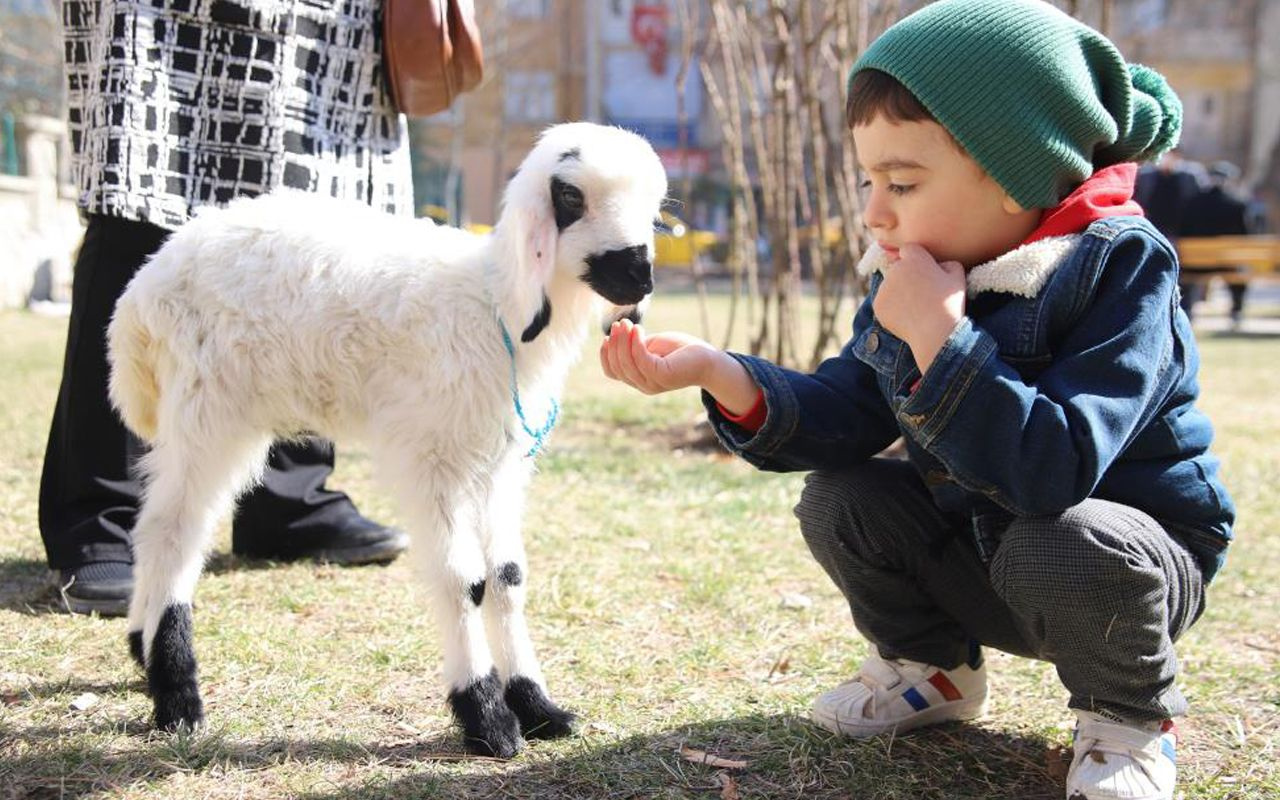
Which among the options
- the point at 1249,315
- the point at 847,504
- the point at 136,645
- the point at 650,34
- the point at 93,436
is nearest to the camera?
the point at 847,504

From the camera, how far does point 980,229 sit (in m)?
2.14

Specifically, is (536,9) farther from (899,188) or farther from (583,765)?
(583,765)

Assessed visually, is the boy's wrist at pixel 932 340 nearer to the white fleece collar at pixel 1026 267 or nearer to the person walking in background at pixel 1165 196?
the white fleece collar at pixel 1026 267

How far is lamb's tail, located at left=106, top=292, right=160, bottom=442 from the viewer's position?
8.70 ft

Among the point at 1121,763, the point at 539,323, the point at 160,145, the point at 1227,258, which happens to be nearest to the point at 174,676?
the point at 539,323

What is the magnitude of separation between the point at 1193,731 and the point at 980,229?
50.2 inches

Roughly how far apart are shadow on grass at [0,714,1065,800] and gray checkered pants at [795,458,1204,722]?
0.23 meters

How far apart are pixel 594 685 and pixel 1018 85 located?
1.65m

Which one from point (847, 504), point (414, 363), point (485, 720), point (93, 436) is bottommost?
point (485, 720)

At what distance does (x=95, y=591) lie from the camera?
3.17 metres

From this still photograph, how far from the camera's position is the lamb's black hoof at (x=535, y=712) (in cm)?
249

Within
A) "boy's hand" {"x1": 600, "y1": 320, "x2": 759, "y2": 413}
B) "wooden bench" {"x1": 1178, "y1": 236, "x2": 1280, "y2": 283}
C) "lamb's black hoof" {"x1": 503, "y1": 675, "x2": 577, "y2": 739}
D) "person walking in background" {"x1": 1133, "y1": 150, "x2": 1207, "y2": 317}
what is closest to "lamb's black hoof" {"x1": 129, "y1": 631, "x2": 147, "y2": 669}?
"lamb's black hoof" {"x1": 503, "y1": 675, "x2": 577, "y2": 739}

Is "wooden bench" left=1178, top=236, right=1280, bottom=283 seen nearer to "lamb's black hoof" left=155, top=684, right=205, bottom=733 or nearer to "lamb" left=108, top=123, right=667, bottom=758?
"lamb" left=108, top=123, right=667, bottom=758

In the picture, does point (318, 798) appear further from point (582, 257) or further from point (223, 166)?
point (223, 166)
